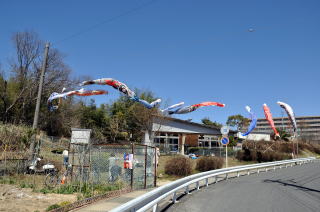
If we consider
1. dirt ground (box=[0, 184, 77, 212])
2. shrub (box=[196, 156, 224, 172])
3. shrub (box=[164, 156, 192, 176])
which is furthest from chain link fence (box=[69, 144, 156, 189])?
shrub (box=[196, 156, 224, 172])

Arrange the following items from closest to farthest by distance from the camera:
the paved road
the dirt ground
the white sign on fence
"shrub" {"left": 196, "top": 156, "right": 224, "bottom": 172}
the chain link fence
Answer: the paved road → the dirt ground → the chain link fence → the white sign on fence → "shrub" {"left": 196, "top": 156, "right": 224, "bottom": 172}

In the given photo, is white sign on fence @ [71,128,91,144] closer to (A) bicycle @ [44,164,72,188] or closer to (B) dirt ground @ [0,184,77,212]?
(A) bicycle @ [44,164,72,188]

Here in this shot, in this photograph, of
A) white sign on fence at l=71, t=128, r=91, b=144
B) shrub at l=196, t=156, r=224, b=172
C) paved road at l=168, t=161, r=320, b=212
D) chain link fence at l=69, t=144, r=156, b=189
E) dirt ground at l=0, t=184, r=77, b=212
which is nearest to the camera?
paved road at l=168, t=161, r=320, b=212

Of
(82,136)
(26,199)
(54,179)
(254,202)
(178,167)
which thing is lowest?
(26,199)

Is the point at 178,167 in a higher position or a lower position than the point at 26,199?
higher

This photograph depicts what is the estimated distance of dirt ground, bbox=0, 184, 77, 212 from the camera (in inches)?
336

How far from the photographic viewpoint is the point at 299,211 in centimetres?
777

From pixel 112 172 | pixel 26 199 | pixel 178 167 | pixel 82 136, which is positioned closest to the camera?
pixel 26 199

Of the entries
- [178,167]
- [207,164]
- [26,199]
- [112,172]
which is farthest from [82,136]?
[207,164]

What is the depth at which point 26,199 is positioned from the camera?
9750 millimetres

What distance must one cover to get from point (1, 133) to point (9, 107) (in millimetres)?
15496

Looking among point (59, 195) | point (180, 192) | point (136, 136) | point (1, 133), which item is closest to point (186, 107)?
point (136, 136)

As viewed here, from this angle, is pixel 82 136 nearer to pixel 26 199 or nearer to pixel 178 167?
pixel 26 199

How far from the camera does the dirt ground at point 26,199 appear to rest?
336 inches
